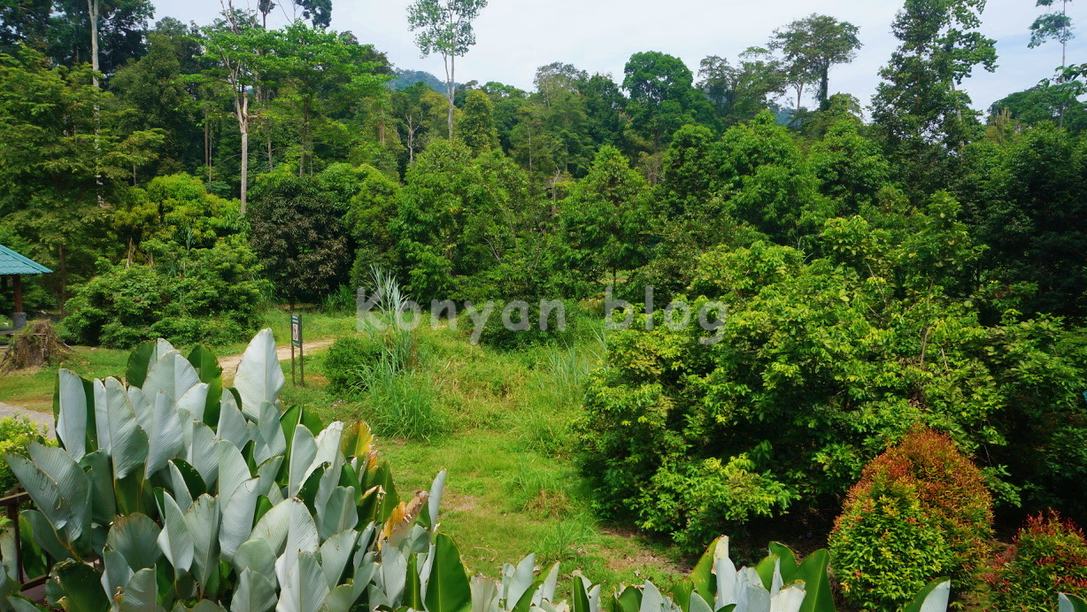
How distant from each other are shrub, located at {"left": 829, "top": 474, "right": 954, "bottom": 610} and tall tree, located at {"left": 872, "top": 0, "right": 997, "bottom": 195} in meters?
12.7

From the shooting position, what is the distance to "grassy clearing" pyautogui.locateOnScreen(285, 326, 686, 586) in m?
4.77

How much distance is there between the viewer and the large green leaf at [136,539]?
155 cm

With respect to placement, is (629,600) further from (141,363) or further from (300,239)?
(300,239)

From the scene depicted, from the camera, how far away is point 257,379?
1.98 meters

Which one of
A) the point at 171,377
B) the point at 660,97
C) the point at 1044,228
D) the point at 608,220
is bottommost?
the point at 171,377

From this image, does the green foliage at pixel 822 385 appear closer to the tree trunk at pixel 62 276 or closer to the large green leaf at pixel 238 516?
the large green leaf at pixel 238 516

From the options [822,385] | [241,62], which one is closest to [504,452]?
[822,385]

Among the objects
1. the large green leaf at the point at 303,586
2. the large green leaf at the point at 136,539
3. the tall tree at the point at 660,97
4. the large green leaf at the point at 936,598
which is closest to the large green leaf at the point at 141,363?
the large green leaf at the point at 136,539

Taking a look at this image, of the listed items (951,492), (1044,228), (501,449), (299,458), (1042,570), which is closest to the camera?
(299,458)

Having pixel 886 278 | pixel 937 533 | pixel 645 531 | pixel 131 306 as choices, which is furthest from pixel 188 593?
pixel 131 306

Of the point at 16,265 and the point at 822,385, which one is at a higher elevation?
the point at 16,265

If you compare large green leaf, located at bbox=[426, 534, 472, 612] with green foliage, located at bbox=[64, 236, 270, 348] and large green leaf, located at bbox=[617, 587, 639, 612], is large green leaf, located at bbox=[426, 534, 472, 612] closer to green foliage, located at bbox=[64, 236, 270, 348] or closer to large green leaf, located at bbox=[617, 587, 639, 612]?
large green leaf, located at bbox=[617, 587, 639, 612]

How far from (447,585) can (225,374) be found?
9.27 m

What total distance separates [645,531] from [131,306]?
10349 millimetres
